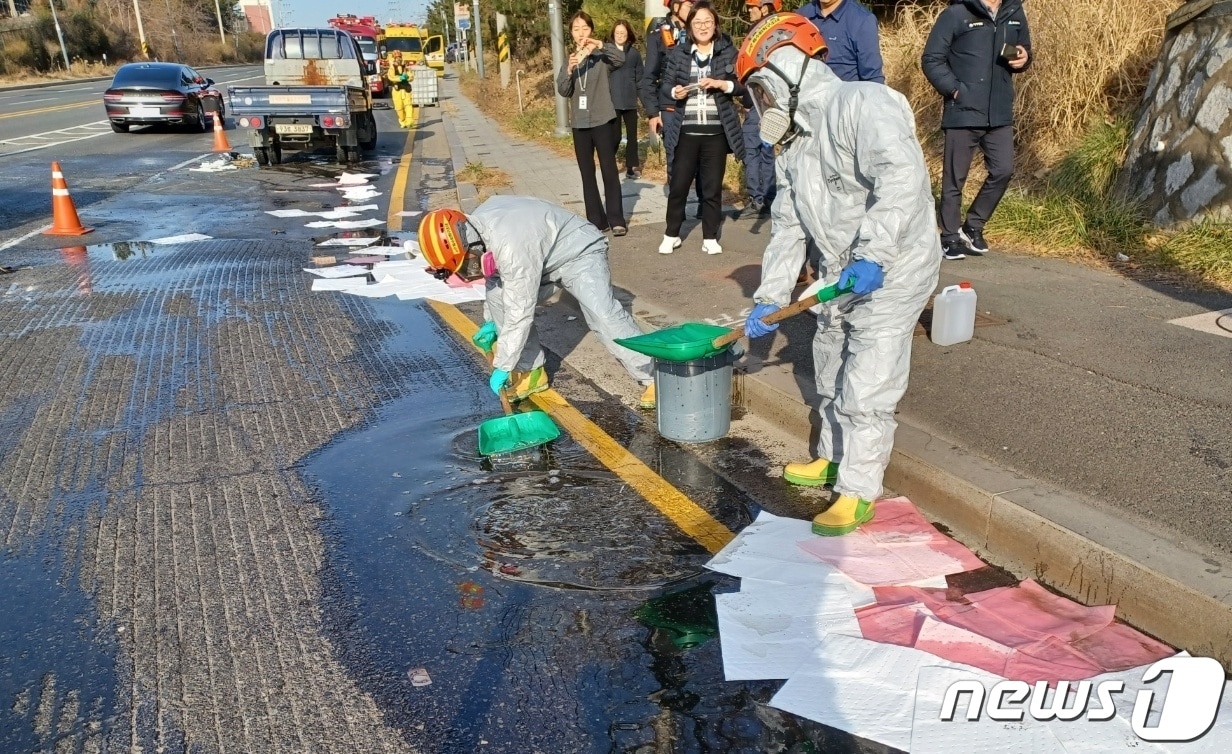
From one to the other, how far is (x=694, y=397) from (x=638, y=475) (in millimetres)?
471

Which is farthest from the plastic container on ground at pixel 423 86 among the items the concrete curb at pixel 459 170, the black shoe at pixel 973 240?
the black shoe at pixel 973 240

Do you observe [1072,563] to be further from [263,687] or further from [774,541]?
[263,687]

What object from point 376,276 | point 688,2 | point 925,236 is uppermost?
point 688,2

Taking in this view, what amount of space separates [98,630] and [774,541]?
7.45ft

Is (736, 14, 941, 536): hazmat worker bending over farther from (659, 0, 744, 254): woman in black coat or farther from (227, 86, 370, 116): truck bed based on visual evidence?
(227, 86, 370, 116): truck bed

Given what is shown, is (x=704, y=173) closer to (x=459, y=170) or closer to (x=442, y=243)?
(x=442, y=243)

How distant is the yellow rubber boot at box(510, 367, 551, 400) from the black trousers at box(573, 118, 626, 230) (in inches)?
141

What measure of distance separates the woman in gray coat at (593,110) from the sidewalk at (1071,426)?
196 cm

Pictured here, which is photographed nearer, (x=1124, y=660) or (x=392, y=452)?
(x=1124, y=660)

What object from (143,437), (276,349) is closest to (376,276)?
(276,349)

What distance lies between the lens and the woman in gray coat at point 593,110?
8234mm

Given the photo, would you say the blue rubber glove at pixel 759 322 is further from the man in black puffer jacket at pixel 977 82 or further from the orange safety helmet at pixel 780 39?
the man in black puffer jacket at pixel 977 82

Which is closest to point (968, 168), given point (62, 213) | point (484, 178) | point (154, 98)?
point (484, 178)

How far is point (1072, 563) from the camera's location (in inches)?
121
